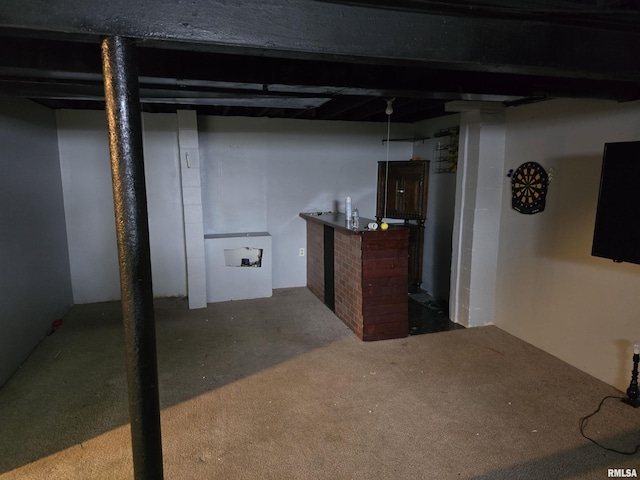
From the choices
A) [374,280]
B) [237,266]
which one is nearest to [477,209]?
[374,280]

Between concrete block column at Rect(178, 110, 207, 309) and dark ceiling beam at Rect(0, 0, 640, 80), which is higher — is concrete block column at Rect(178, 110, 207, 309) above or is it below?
below

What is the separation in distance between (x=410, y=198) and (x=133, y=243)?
4373 millimetres

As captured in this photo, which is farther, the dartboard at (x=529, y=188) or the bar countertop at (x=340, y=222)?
the bar countertop at (x=340, y=222)

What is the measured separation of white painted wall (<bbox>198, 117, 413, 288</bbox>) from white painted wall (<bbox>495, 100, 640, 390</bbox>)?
7.00 ft

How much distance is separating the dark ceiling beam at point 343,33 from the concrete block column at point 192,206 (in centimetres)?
329

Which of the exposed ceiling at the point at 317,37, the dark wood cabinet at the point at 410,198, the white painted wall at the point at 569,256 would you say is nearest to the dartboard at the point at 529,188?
the white painted wall at the point at 569,256

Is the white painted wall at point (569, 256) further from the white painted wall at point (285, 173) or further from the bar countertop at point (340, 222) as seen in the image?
the white painted wall at point (285, 173)

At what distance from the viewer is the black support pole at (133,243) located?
1.20 meters

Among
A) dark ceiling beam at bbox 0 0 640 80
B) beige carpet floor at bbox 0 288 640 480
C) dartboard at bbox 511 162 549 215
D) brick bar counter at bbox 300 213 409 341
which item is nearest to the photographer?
dark ceiling beam at bbox 0 0 640 80

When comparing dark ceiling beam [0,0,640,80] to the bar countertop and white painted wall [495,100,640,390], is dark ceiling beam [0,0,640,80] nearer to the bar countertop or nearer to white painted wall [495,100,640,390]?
white painted wall [495,100,640,390]

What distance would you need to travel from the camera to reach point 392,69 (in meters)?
2.57

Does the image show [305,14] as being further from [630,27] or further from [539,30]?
[630,27]

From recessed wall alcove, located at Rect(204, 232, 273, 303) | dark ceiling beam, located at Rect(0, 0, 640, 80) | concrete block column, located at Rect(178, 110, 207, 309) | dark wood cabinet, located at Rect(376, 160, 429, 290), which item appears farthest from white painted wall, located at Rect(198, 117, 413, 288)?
dark ceiling beam, located at Rect(0, 0, 640, 80)

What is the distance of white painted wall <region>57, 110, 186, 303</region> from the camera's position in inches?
183
